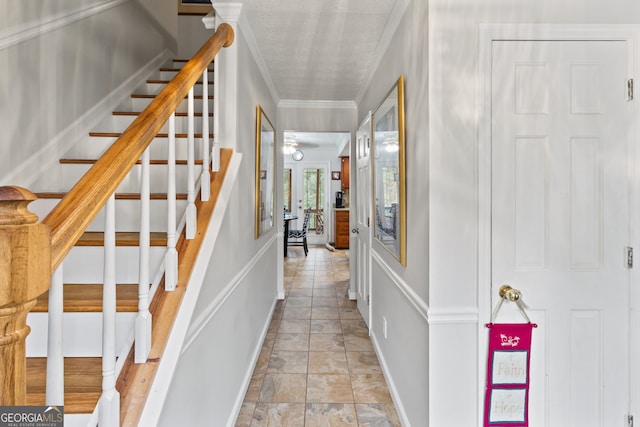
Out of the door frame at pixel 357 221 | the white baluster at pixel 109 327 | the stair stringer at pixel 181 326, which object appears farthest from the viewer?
the door frame at pixel 357 221

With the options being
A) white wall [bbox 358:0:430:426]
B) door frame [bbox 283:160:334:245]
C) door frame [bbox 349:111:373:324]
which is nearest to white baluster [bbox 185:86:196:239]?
white wall [bbox 358:0:430:426]

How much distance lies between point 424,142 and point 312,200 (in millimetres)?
7306

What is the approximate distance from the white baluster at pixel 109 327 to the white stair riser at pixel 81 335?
13.4 inches

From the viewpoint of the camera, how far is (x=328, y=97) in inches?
144

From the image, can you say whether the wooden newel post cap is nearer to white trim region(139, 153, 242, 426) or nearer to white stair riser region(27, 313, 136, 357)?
white trim region(139, 153, 242, 426)

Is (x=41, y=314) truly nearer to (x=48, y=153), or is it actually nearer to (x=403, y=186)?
(x=48, y=153)

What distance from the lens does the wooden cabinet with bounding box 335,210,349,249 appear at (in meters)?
7.90

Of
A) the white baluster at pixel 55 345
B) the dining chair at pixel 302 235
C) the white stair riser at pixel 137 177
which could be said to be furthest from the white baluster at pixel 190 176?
the dining chair at pixel 302 235

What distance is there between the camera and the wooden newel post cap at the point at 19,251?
0.44 meters

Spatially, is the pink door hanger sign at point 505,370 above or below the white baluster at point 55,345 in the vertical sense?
below

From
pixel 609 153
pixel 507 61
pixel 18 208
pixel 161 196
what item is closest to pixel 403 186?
pixel 507 61

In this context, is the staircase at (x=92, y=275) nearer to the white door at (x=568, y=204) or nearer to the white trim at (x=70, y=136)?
the white trim at (x=70, y=136)

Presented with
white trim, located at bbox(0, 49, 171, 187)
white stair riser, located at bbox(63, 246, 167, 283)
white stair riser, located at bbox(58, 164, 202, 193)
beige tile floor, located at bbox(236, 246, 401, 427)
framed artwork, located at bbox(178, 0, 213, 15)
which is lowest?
beige tile floor, located at bbox(236, 246, 401, 427)

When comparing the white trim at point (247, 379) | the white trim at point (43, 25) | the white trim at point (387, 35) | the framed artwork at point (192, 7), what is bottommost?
the white trim at point (247, 379)
